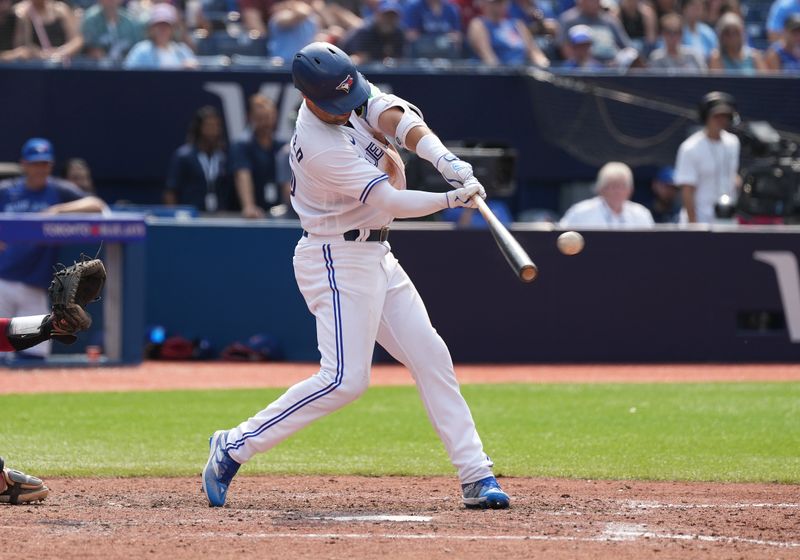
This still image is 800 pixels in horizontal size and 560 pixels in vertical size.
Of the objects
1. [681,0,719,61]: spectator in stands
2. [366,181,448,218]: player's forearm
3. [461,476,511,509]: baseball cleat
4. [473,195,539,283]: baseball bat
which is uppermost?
[681,0,719,61]: spectator in stands

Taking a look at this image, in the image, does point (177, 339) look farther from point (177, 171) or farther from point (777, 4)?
point (777, 4)

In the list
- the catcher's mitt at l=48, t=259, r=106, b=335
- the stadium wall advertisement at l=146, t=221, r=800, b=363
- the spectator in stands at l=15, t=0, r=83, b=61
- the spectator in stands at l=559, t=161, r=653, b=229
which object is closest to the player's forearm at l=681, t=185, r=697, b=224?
the spectator in stands at l=559, t=161, r=653, b=229

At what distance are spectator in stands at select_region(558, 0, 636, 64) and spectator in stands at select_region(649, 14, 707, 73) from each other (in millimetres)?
311

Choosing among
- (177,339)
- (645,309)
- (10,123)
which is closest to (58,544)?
(177,339)

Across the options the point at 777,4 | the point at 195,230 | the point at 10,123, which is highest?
the point at 777,4

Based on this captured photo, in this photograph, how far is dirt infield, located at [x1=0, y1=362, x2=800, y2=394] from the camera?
10703 millimetres

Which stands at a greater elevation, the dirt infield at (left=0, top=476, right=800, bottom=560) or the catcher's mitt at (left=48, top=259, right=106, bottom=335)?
the catcher's mitt at (left=48, top=259, right=106, bottom=335)

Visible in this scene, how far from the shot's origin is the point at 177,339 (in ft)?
39.9

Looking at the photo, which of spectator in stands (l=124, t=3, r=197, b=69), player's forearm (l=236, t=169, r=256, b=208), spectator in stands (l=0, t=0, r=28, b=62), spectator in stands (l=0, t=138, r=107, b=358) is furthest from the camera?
spectator in stands (l=124, t=3, r=197, b=69)

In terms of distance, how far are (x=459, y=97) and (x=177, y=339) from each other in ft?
14.1

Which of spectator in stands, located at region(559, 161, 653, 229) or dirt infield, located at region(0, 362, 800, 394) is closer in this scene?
dirt infield, located at region(0, 362, 800, 394)

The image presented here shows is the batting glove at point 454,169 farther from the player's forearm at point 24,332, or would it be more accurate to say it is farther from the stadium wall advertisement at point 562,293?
the stadium wall advertisement at point 562,293

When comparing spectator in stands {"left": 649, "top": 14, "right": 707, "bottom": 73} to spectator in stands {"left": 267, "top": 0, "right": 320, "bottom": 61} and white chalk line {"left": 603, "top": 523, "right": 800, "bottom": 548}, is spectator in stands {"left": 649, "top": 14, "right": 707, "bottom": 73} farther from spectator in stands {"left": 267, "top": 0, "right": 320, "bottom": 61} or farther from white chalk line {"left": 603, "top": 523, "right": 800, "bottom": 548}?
white chalk line {"left": 603, "top": 523, "right": 800, "bottom": 548}

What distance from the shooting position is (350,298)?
585 centimetres
